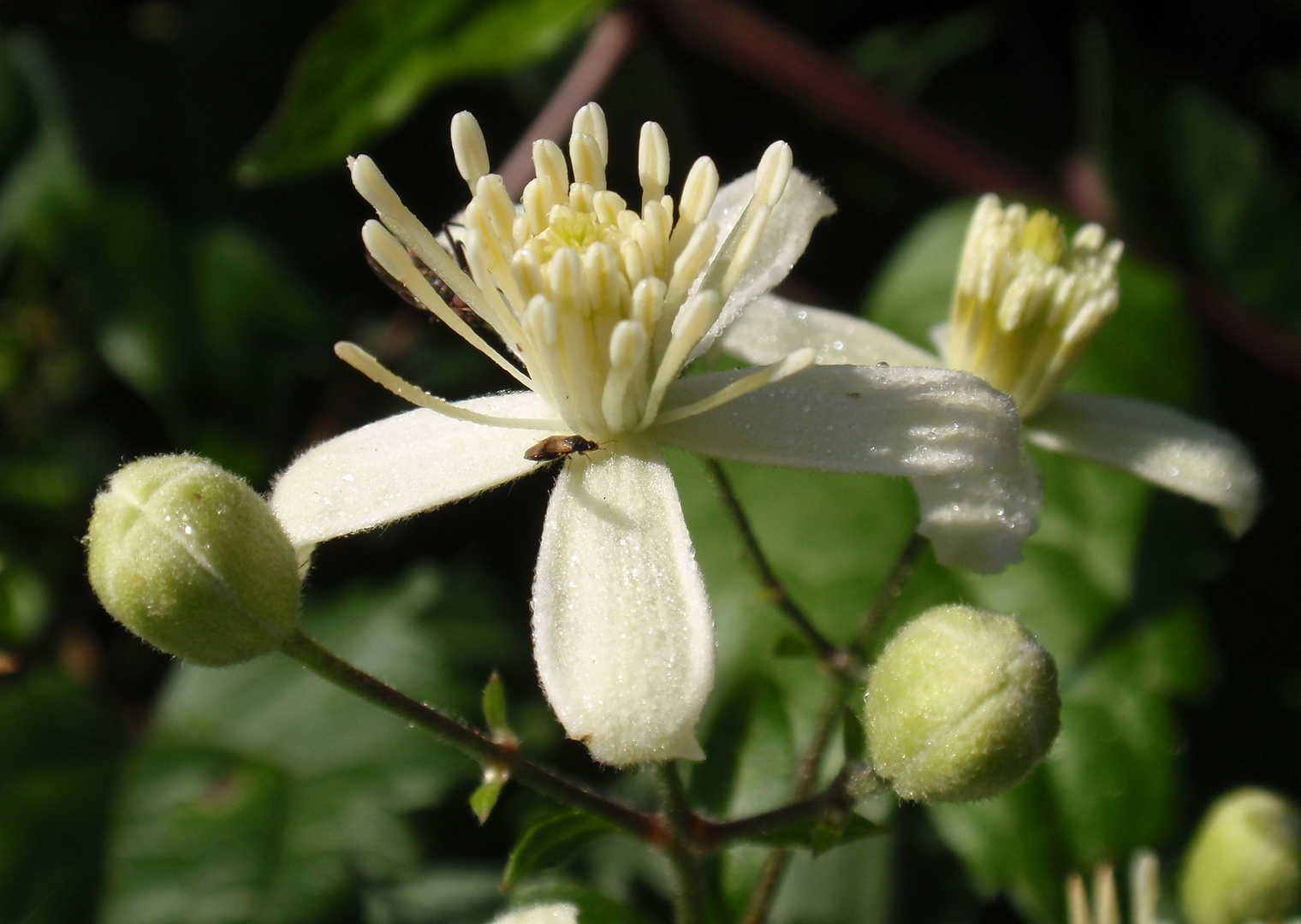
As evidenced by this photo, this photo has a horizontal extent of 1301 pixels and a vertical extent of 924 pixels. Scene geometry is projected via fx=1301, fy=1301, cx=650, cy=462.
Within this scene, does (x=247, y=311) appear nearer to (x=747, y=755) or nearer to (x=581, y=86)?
(x=581, y=86)

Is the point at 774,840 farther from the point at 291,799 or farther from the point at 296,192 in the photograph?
the point at 296,192

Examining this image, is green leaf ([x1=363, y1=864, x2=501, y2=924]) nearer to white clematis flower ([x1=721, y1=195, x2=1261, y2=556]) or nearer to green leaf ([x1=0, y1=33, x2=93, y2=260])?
white clematis flower ([x1=721, y1=195, x2=1261, y2=556])

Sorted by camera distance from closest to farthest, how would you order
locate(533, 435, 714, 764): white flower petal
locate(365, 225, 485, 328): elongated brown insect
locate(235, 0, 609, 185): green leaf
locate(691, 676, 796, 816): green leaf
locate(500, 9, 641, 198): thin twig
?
locate(533, 435, 714, 764): white flower petal
locate(365, 225, 485, 328): elongated brown insect
locate(691, 676, 796, 816): green leaf
locate(235, 0, 609, 185): green leaf
locate(500, 9, 641, 198): thin twig

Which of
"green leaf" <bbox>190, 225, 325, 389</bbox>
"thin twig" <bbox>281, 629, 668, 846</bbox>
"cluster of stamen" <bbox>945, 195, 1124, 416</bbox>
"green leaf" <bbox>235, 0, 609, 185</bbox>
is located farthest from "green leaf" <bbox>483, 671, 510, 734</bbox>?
"green leaf" <bbox>190, 225, 325, 389</bbox>

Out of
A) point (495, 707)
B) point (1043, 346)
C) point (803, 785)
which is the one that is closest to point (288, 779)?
point (495, 707)

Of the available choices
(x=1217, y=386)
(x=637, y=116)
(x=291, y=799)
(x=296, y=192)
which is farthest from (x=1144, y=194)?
(x=291, y=799)

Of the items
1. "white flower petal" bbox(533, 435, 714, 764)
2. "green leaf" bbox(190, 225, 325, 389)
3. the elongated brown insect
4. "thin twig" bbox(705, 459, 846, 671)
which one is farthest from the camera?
"green leaf" bbox(190, 225, 325, 389)

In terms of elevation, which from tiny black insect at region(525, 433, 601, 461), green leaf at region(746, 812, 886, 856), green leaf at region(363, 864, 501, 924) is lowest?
green leaf at region(363, 864, 501, 924)
